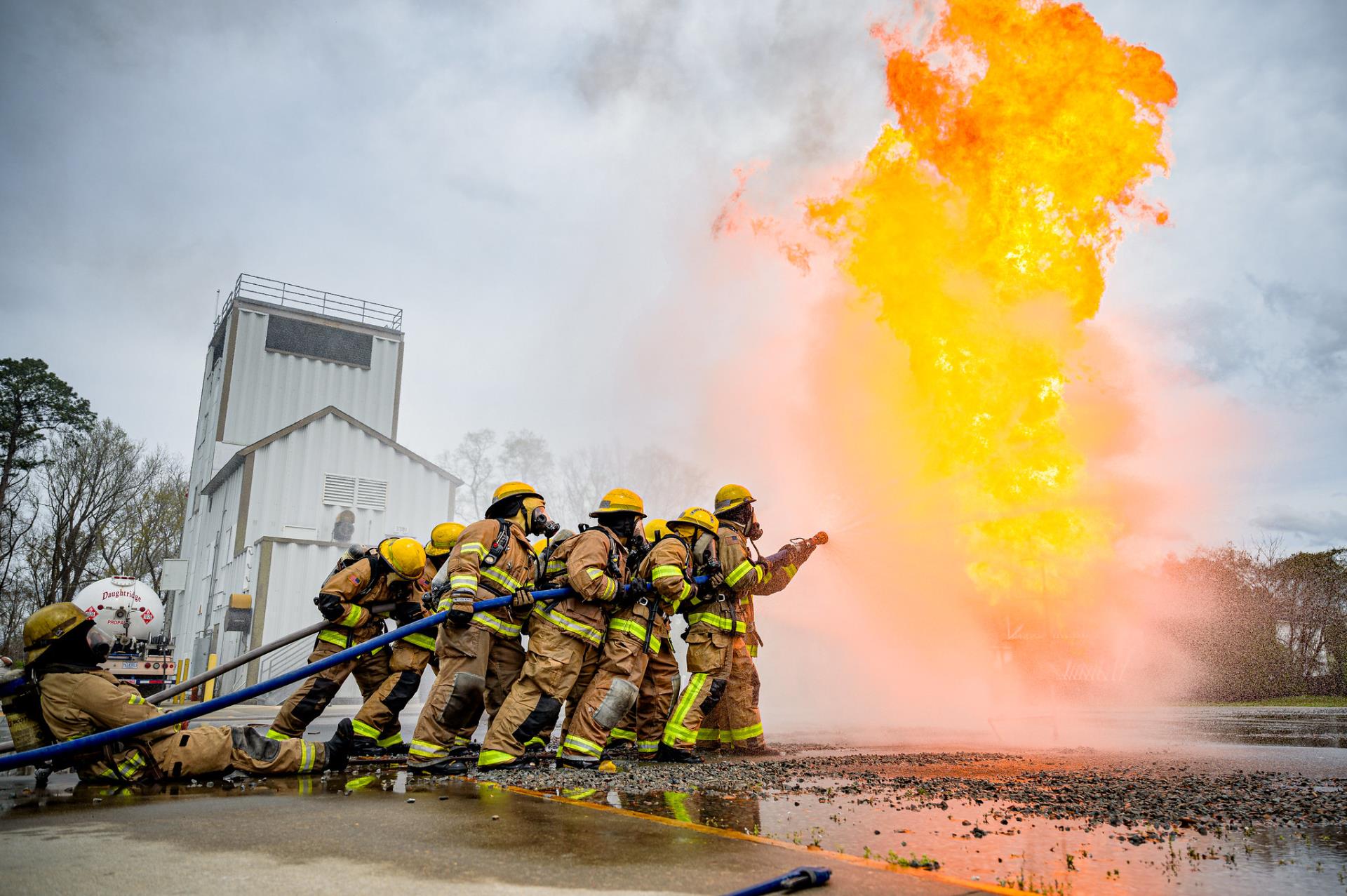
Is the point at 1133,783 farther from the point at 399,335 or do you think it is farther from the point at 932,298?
the point at 399,335

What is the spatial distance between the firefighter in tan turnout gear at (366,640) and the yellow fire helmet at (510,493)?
755 mm

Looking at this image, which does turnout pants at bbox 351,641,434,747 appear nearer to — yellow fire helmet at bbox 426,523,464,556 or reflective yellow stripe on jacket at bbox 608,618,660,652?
yellow fire helmet at bbox 426,523,464,556

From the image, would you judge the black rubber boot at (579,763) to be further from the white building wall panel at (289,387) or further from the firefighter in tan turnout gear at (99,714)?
the white building wall panel at (289,387)

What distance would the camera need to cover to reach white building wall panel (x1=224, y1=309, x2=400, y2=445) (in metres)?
24.7

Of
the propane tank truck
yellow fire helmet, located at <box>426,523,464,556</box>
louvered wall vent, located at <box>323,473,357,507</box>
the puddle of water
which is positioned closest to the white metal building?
louvered wall vent, located at <box>323,473,357,507</box>

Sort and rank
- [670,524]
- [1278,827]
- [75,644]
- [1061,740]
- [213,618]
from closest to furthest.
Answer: [1278,827], [75,644], [670,524], [1061,740], [213,618]

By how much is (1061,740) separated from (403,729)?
8369 mm

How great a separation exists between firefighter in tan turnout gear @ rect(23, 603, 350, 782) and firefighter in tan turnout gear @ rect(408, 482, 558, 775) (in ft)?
3.91

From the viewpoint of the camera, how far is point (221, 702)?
5.54 m

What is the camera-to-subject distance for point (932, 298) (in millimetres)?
11641

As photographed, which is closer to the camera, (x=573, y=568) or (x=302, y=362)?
(x=573, y=568)

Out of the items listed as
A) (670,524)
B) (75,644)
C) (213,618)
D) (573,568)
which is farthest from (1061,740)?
(213,618)

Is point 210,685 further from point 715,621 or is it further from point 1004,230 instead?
point 1004,230

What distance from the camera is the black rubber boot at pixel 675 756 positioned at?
6531 millimetres
